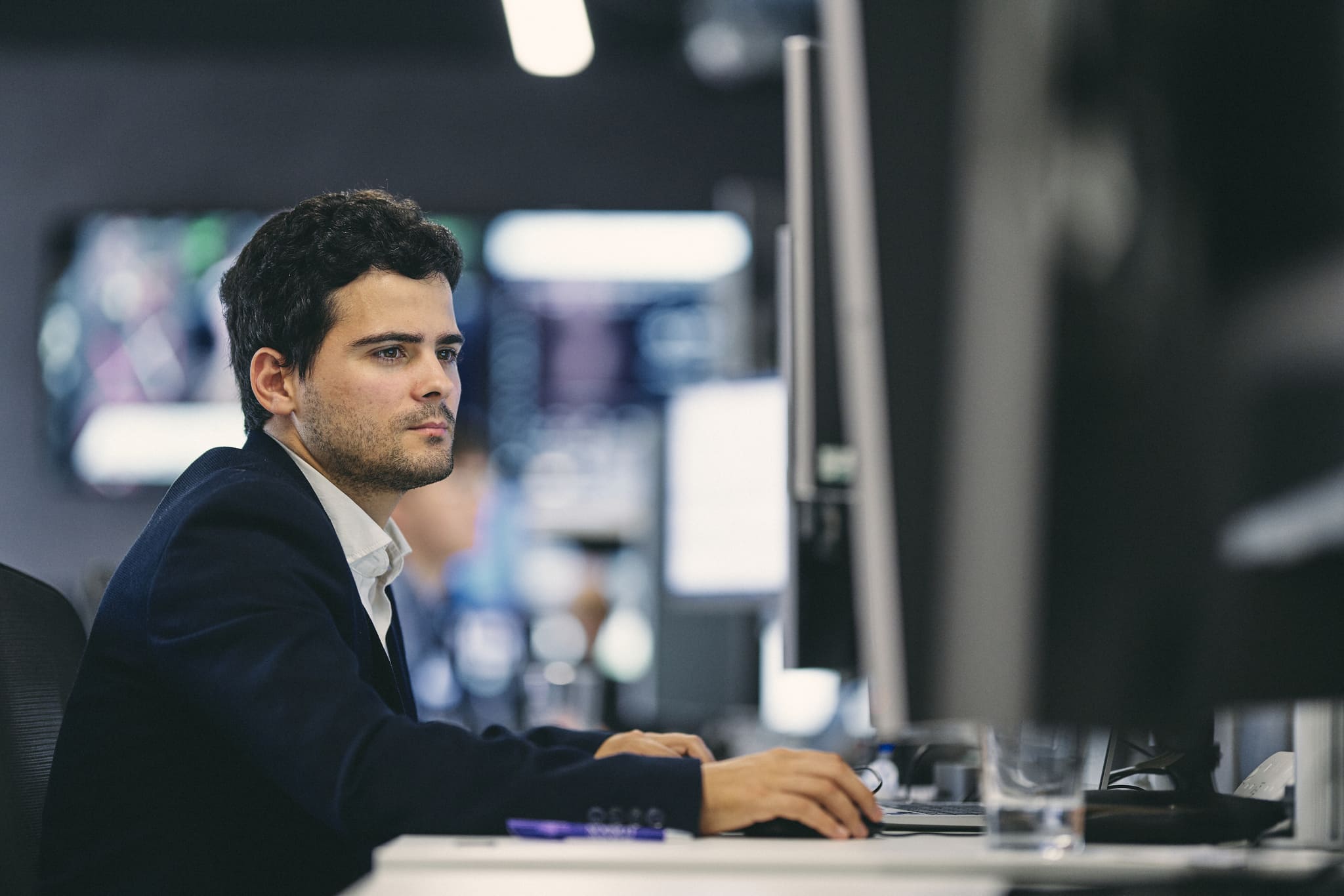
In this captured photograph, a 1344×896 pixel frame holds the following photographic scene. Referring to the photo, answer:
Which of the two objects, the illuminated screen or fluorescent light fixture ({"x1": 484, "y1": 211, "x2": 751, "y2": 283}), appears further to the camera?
fluorescent light fixture ({"x1": 484, "y1": 211, "x2": 751, "y2": 283})

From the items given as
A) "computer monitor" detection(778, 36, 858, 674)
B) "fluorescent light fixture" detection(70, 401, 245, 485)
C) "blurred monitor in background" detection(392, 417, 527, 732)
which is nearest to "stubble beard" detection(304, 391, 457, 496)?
"computer monitor" detection(778, 36, 858, 674)

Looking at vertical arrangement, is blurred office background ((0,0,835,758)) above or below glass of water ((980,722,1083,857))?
above

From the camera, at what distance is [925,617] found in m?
0.65

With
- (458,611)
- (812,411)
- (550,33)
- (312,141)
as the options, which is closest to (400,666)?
(812,411)

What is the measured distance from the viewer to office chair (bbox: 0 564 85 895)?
1.21 m

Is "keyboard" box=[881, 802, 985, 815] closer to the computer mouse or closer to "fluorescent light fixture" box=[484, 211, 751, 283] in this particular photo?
the computer mouse

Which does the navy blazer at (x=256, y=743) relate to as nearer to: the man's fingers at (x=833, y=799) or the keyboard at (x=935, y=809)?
the man's fingers at (x=833, y=799)

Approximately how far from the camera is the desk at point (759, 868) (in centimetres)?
79

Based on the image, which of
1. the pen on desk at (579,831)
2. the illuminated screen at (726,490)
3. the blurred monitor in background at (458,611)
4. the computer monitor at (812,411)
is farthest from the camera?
the blurred monitor in background at (458,611)

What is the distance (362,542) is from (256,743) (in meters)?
0.38

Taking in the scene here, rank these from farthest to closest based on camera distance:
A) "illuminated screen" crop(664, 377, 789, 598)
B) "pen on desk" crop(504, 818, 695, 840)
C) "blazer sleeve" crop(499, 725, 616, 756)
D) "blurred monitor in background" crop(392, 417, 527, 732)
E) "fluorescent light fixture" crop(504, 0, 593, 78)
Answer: "blurred monitor in background" crop(392, 417, 527, 732) < "fluorescent light fixture" crop(504, 0, 593, 78) < "illuminated screen" crop(664, 377, 789, 598) < "blazer sleeve" crop(499, 725, 616, 756) < "pen on desk" crop(504, 818, 695, 840)

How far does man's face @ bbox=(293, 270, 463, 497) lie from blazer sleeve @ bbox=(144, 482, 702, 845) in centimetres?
24

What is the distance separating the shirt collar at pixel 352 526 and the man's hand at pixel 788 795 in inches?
Result: 22.2

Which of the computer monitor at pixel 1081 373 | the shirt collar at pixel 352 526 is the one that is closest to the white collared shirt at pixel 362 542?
the shirt collar at pixel 352 526
